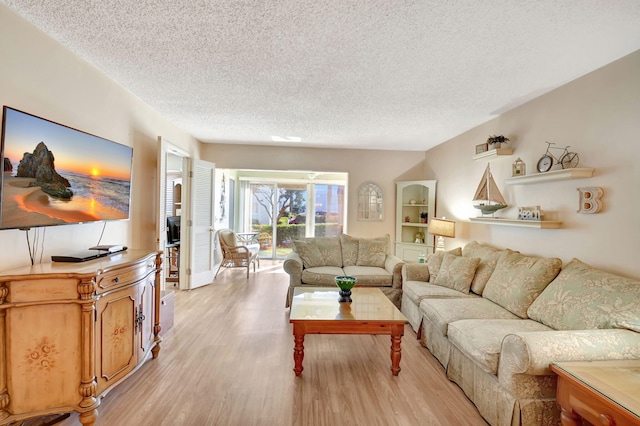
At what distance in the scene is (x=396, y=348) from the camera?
240 cm

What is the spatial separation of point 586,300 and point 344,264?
281 cm

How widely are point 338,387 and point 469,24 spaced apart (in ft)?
8.81

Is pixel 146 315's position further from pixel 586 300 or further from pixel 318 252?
pixel 586 300

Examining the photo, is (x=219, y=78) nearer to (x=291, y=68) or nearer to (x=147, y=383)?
(x=291, y=68)

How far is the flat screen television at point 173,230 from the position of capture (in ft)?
15.3

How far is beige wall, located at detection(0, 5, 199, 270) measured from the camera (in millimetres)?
1863

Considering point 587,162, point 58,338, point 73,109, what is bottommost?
point 58,338

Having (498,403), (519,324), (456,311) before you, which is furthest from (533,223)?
(498,403)

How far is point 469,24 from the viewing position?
1847 millimetres

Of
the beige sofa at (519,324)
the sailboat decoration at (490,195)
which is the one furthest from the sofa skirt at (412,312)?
the sailboat decoration at (490,195)

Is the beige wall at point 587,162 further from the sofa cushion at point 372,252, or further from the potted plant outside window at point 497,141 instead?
the sofa cushion at point 372,252

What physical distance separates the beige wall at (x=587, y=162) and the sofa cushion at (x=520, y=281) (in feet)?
0.92

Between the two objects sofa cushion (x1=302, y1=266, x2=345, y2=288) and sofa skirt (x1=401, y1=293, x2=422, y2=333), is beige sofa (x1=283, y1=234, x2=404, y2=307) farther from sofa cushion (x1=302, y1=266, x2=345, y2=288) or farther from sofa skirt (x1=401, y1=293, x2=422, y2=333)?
sofa skirt (x1=401, y1=293, x2=422, y2=333)

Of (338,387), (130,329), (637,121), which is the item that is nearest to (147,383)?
(130,329)
